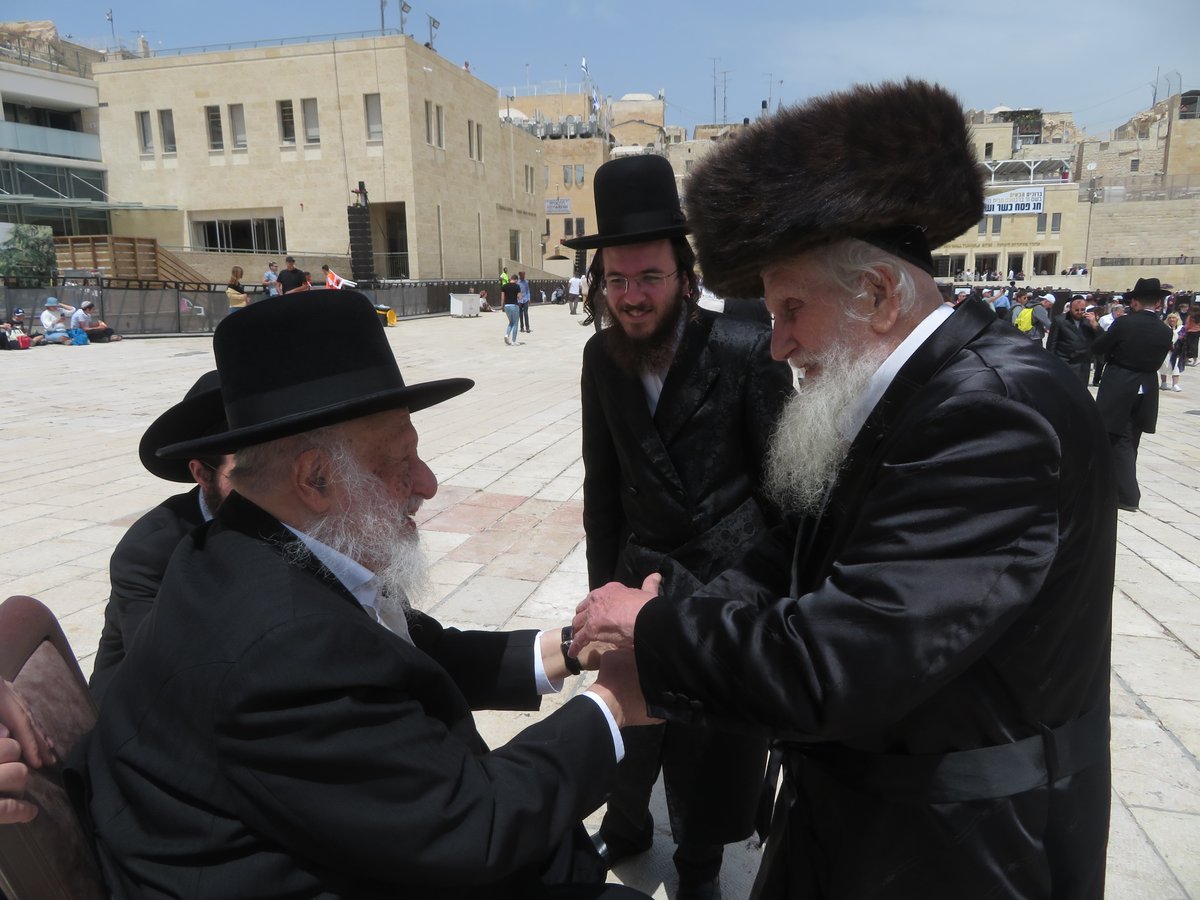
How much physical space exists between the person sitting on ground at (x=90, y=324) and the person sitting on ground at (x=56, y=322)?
22 cm

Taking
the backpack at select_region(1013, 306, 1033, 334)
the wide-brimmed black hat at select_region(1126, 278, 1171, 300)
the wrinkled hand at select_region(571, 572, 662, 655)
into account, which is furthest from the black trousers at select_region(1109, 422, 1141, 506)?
the backpack at select_region(1013, 306, 1033, 334)

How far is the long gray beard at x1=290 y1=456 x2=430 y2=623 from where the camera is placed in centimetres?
145

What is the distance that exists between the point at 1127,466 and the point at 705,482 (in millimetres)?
6381

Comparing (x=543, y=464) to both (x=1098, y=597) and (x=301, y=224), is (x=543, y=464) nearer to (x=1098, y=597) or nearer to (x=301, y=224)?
(x=1098, y=597)

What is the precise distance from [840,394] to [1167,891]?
2.13m

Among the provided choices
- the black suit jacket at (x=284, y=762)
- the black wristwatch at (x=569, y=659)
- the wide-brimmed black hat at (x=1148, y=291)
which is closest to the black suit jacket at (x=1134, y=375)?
the wide-brimmed black hat at (x=1148, y=291)

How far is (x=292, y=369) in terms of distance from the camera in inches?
55.8

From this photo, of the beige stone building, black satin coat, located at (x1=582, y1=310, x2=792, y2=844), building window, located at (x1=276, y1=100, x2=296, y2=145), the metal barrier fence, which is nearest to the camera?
black satin coat, located at (x1=582, y1=310, x2=792, y2=844)

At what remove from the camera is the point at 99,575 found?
4926mm

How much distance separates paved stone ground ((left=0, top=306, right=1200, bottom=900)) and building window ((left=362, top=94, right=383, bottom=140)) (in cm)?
2771

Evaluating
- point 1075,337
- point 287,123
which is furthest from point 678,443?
point 287,123

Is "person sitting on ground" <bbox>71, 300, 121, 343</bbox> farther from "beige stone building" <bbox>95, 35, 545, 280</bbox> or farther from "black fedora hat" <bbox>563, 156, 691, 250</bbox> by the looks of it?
"black fedora hat" <bbox>563, 156, 691, 250</bbox>

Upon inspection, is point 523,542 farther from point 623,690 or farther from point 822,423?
point 822,423

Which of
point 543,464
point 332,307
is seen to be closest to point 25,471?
point 543,464
